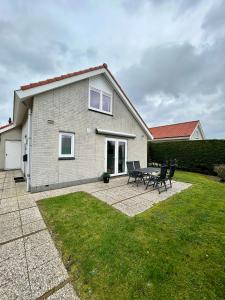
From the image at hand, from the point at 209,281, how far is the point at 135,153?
9363mm

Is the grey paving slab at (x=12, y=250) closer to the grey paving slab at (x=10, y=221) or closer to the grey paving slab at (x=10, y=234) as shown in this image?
the grey paving slab at (x=10, y=234)

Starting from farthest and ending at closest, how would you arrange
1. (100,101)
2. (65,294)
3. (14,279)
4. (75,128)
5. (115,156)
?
(115,156) < (100,101) < (75,128) < (14,279) < (65,294)

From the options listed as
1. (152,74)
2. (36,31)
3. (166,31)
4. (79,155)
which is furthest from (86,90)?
(152,74)

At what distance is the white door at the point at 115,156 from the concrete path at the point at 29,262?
18.7 ft

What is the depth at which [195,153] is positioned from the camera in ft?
43.7

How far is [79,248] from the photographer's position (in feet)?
9.41

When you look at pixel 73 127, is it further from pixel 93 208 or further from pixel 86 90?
pixel 93 208

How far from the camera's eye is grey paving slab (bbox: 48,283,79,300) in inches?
74.1

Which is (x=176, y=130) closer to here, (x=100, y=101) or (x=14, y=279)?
(x=100, y=101)

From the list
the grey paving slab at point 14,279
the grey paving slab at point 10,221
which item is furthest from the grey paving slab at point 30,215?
the grey paving slab at point 14,279

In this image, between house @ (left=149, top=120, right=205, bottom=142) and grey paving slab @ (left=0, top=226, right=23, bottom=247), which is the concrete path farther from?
house @ (left=149, top=120, right=205, bottom=142)

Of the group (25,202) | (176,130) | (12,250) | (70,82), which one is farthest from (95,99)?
(176,130)

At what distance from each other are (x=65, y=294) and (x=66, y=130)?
246 inches

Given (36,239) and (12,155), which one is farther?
(12,155)
